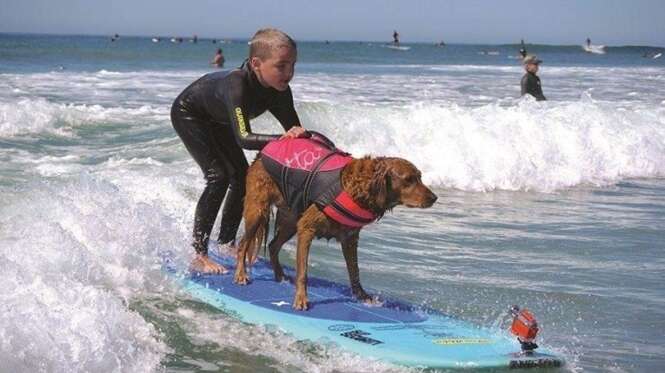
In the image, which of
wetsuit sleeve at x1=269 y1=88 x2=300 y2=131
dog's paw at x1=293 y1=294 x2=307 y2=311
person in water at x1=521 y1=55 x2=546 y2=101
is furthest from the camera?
person in water at x1=521 y1=55 x2=546 y2=101

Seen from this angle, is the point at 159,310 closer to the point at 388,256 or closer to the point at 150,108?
the point at 388,256

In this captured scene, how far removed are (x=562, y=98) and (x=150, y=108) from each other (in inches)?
505

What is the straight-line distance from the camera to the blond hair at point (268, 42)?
5430 millimetres

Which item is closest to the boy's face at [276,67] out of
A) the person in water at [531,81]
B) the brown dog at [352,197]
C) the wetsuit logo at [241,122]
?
the wetsuit logo at [241,122]

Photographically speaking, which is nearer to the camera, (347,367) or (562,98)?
(347,367)

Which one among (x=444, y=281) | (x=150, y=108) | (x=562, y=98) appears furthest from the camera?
(x=562, y=98)

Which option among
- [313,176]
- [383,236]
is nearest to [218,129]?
[313,176]

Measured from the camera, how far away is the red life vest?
516cm

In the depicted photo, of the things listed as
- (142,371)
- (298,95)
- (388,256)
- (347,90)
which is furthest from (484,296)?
(347,90)

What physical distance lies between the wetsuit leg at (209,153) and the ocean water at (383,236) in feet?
1.95

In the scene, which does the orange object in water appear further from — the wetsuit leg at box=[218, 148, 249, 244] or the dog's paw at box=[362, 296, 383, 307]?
the wetsuit leg at box=[218, 148, 249, 244]

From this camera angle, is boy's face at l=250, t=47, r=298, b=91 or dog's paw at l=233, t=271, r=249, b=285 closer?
boy's face at l=250, t=47, r=298, b=91

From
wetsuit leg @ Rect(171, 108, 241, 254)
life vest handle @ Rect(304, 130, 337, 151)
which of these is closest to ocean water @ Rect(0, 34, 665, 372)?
wetsuit leg @ Rect(171, 108, 241, 254)

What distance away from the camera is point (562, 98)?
83.0ft
